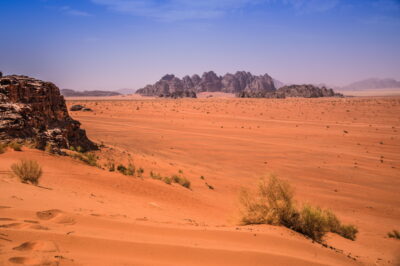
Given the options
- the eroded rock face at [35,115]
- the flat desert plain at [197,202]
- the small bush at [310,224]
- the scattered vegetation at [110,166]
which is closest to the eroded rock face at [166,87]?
the flat desert plain at [197,202]

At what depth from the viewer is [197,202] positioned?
8828 millimetres

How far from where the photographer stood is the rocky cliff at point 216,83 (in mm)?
118500

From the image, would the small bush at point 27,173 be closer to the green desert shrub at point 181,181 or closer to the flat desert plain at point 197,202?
the flat desert plain at point 197,202

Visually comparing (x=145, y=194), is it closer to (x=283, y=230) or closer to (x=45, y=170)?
(x=45, y=170)

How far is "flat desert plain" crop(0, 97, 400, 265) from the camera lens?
3.57 meters

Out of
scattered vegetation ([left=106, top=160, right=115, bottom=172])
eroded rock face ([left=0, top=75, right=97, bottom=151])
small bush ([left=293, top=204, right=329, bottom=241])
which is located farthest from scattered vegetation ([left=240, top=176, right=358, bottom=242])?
eroded rock face ([left=0, top=75, right=97, bottom=151])

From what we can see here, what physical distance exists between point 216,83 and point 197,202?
12125cm

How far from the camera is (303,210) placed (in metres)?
5.65

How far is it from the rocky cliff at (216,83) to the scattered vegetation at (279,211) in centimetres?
10943

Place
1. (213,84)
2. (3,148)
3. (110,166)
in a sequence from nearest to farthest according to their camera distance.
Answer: (3,148), (110,166), (213,84)

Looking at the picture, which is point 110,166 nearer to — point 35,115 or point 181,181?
point 181,181

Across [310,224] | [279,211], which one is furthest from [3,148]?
[310,224]

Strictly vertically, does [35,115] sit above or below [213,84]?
below

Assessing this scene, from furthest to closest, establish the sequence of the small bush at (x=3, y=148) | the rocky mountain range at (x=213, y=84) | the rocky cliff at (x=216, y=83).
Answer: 1. the rocky cliff at (x=216, y=83)
2. the rocky mountain range at (x=213, y=84)
3. the small bush at (x=3, y=148)
